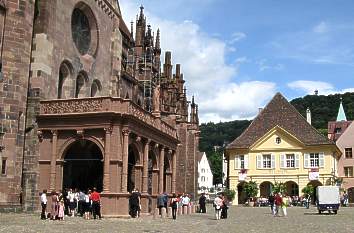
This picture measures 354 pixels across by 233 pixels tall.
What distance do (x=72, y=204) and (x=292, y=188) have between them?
4281cm

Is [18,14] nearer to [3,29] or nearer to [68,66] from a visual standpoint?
[3,29]

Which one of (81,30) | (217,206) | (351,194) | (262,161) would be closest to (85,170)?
(217,206)

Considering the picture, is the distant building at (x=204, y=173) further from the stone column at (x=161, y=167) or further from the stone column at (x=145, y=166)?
the stone column at (x=145, y=166)

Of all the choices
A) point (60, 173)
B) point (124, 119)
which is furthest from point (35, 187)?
point (124, 119)

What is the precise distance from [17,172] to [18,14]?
8122 millimetres

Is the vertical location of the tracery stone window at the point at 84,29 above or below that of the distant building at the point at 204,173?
above

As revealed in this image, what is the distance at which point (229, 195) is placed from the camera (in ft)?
211

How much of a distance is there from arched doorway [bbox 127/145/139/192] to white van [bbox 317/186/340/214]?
45.1 feet

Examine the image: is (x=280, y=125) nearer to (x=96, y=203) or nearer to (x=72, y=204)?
(x=72, y=204)

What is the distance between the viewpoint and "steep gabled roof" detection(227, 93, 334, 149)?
6469cm

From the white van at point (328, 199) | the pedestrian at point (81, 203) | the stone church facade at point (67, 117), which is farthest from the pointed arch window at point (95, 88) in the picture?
the white van at point (328, 199)

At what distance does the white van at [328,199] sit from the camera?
3812 cm

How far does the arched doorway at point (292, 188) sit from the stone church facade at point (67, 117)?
31.5 meters

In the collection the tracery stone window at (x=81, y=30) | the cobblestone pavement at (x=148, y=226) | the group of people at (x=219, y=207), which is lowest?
the cobblestone pavement at (x=148, y=226)
